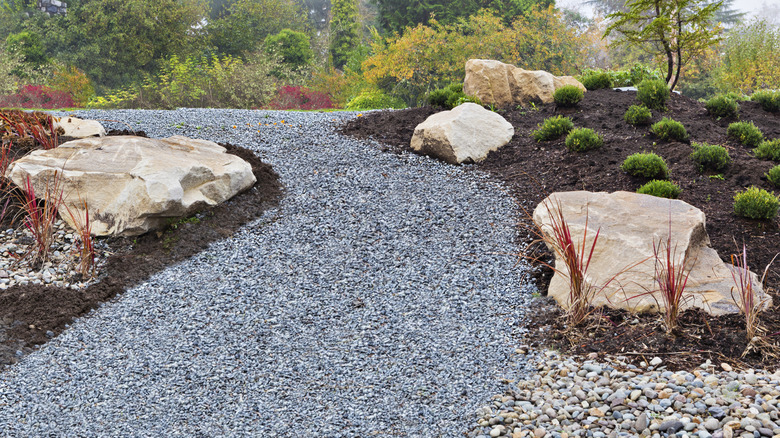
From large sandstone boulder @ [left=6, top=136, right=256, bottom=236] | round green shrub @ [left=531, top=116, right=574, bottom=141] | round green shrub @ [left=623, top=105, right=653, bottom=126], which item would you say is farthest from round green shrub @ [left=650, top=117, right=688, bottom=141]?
large sandstone boulder @ [left=6, top=136, right=256, bottom=236]

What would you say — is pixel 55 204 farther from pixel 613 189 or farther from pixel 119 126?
pixel 613 189

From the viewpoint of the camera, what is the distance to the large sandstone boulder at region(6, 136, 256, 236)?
18.4 feet

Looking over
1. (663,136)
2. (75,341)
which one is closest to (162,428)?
(75,341)

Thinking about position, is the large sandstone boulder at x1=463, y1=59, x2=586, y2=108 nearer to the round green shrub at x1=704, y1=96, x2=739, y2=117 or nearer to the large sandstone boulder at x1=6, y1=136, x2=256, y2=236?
the round green shrub at x1=704, y1=96, x2=739, y2=117

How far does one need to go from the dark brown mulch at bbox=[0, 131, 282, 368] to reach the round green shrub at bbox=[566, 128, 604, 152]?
12.1 feet

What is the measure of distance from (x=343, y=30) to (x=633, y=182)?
21566mm

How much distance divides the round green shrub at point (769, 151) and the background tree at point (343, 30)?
20540 mm

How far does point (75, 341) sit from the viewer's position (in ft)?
13.9

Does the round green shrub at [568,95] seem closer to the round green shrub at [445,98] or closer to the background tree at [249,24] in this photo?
the round green shrub at [445,98]

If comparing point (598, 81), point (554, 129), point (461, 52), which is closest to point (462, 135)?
point (554, 129)

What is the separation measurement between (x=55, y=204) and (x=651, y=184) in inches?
236

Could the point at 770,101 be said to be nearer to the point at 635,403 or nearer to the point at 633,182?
the point at 633,182

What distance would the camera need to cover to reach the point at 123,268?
17.2ft

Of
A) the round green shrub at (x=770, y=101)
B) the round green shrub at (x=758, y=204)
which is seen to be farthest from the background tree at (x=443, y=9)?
the round green shrub at (x=758, y=204)
